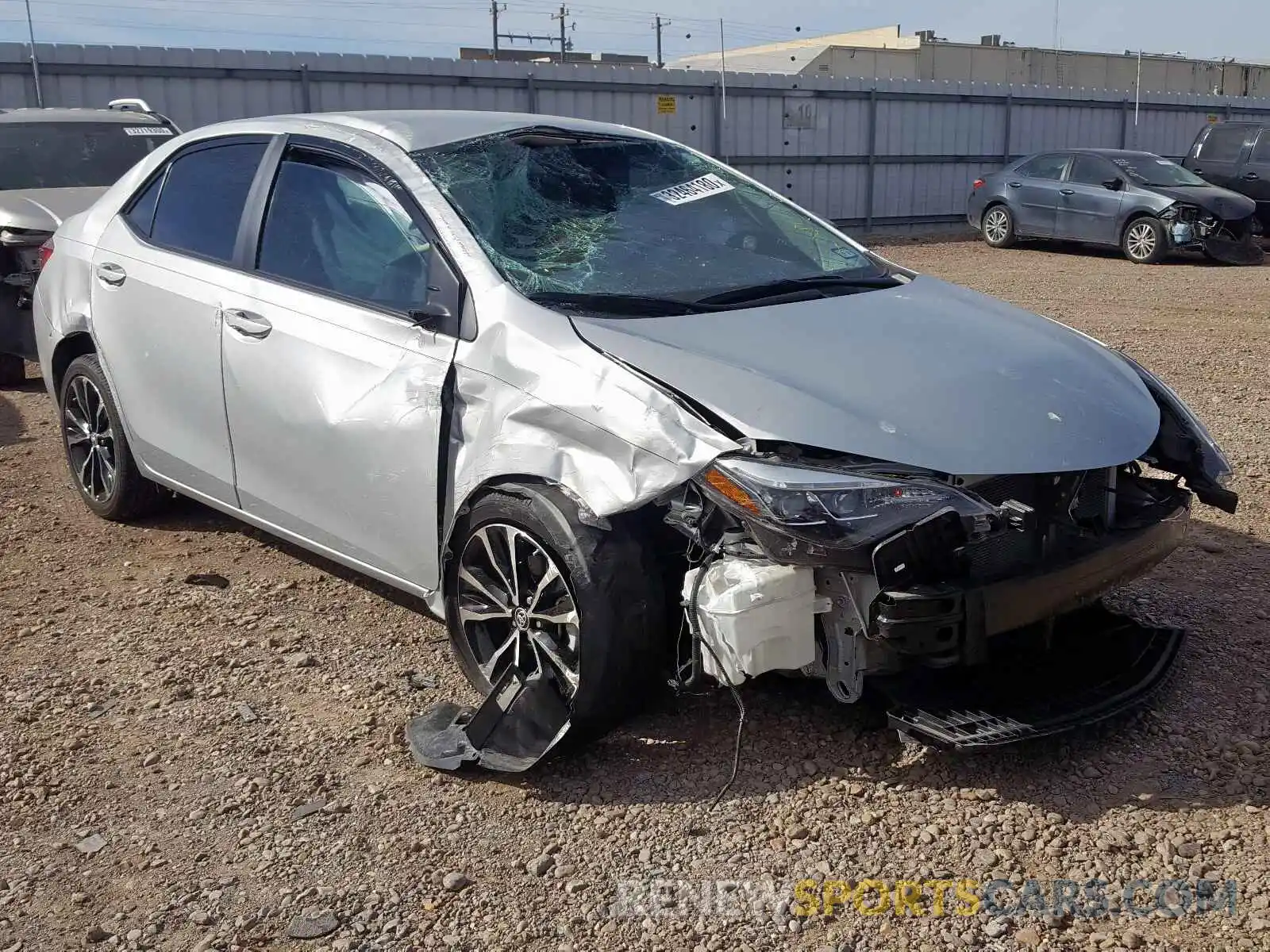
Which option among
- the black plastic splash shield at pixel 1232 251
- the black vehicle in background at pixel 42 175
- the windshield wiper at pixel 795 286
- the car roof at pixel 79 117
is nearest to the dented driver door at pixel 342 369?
the windshield wiper at pixel 795 286

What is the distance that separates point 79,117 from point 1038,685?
28.8ft

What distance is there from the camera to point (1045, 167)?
17.0m

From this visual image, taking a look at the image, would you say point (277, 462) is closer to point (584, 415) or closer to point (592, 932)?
point (584, 415)

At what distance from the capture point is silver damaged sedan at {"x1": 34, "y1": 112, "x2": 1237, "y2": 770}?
3078mm

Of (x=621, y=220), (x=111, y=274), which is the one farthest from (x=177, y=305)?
(x=621, y=220)

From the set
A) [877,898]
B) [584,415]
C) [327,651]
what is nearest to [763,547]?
[584,415]

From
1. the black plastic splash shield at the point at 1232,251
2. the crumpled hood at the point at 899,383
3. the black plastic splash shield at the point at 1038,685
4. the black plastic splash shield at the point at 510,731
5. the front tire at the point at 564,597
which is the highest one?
the crumpled hood at the point at 899,383

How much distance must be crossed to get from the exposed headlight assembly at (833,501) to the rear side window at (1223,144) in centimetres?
1655

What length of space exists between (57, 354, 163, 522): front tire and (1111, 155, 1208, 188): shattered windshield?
13786 millimetres

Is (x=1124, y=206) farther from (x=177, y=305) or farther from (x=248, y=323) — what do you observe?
(x=248, y=323)

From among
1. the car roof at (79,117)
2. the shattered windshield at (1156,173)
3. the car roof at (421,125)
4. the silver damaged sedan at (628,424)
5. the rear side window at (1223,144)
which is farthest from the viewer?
the rear side window at (1223,144)

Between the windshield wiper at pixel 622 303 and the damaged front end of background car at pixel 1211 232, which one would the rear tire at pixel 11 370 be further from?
the damaged front end of background car at pixel 1211 232

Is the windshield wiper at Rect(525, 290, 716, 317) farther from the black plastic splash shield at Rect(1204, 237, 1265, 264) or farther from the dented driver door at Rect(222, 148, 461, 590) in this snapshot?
the black plastic splash shield at Rect(1204, 237, 1265, 264)

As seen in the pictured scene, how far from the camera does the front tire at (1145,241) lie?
15336mm
